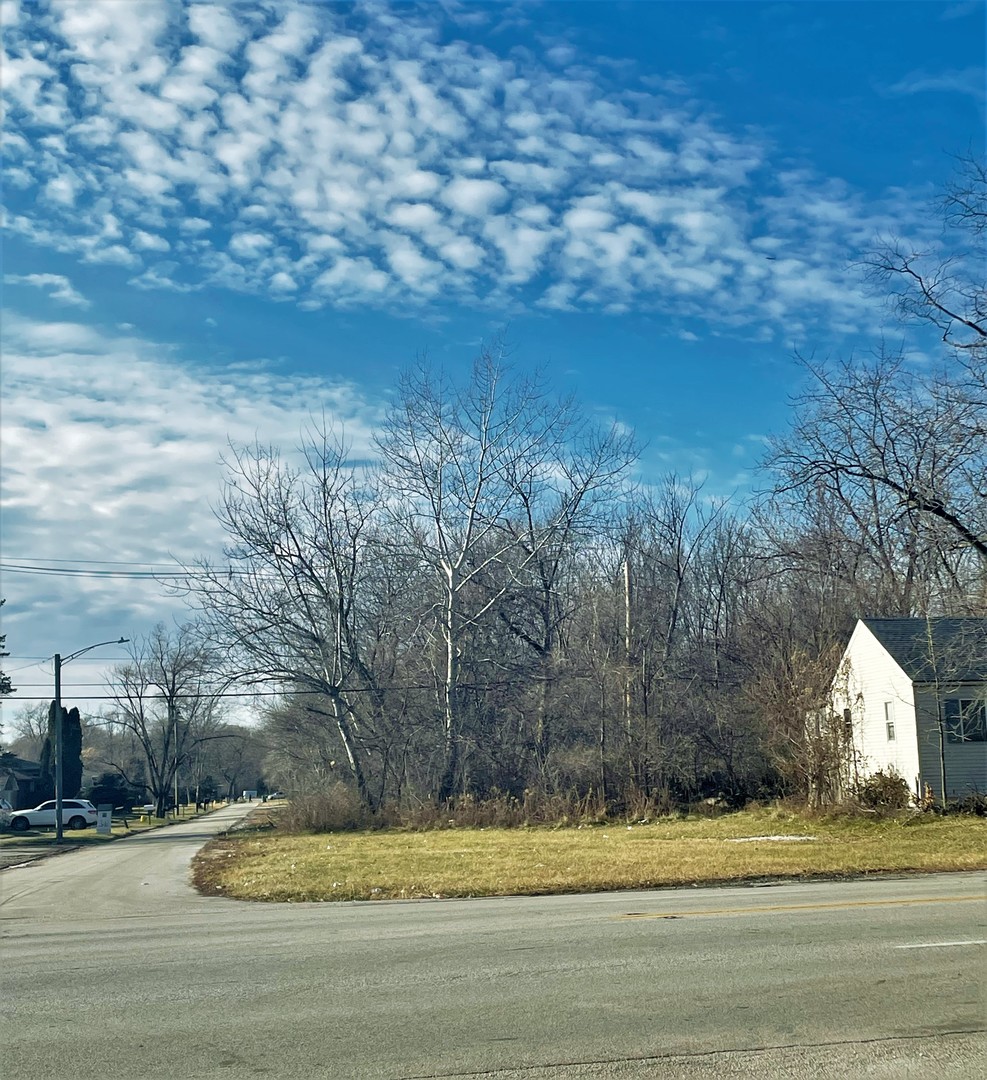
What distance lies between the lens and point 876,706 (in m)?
31.6

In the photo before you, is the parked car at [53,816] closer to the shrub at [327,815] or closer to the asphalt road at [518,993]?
the shrub at [327,815]

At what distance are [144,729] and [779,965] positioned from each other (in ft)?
245

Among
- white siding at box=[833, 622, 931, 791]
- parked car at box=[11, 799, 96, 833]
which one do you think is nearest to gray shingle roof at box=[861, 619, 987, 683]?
white siding at box=[833, 622, 931, 791]

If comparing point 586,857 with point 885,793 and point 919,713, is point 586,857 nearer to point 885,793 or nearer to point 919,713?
point 885,793

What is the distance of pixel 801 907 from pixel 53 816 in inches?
1832

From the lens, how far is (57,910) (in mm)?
15734

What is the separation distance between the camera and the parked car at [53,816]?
49625 millimetres

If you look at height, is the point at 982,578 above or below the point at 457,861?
above

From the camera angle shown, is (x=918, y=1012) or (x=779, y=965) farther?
(x=779, y=965)

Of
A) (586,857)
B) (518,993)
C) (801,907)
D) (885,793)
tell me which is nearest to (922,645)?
(885,793)

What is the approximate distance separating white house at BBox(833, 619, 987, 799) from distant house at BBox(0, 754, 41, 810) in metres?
52.5

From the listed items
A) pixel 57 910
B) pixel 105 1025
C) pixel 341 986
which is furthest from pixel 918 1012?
pixel 57 910

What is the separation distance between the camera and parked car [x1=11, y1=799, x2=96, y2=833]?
49.6 meters

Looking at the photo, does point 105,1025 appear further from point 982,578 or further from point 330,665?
point 330,665
